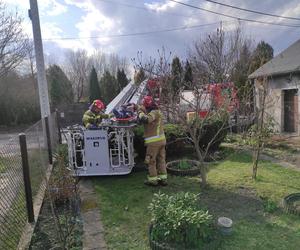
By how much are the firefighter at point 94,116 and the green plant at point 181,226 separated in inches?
141

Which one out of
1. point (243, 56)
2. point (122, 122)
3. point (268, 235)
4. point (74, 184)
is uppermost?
point (243, 56)

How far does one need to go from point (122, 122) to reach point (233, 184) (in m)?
2.75

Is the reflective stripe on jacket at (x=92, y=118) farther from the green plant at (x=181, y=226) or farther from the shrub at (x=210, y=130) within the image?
the green plant at (x=181, y=226)

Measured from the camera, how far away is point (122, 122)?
7.15 meters

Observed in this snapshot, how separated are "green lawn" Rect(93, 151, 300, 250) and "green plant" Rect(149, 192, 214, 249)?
288 millimetres

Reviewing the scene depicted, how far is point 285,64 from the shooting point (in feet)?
46.5

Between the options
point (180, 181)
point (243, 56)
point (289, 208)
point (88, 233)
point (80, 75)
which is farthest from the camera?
point (80, 75)

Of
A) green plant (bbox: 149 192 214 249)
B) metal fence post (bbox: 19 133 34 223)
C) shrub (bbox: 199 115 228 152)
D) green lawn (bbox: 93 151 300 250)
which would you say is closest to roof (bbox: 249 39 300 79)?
shrub (bbox: 199 115 228 152)

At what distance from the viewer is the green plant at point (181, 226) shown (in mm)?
3846

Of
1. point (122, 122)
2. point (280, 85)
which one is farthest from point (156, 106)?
point (280, 85)

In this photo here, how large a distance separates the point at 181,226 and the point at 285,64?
40.7 feet

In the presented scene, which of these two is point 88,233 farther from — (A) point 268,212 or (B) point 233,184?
(B) point 233,184

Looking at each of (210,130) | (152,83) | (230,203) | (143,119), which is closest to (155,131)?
(143,119)

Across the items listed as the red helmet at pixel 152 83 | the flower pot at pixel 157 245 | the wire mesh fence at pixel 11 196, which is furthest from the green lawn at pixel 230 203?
the red helmet at pixel 152 83
